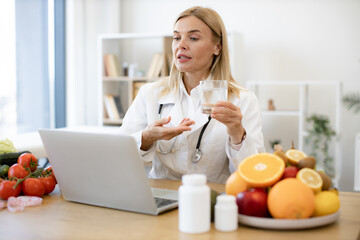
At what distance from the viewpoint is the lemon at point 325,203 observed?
4.03 ft

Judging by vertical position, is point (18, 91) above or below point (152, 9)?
below

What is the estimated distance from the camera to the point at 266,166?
127 centimetres

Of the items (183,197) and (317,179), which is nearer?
(183,197)

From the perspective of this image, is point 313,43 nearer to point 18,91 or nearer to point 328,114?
point 328,114

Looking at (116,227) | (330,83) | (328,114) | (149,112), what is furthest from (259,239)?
(328,114)

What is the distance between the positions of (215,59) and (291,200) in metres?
1.29

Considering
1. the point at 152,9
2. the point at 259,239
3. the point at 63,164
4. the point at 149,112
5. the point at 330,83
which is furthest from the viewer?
the point at 152,9

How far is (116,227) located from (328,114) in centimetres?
375

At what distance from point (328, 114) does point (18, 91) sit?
311cm

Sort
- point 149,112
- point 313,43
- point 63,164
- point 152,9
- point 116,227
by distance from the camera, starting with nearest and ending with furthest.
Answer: point 116,227 → point 63,164 → point 149,112 → point 313,43 → point 152,9

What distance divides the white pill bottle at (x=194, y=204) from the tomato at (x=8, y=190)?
0.69m

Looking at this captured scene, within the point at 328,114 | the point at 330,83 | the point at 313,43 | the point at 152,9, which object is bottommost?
the point at 328,114

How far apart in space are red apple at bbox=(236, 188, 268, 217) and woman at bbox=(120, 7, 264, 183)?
32.0 inches

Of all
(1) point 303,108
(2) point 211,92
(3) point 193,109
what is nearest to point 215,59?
(3) point 193,109
